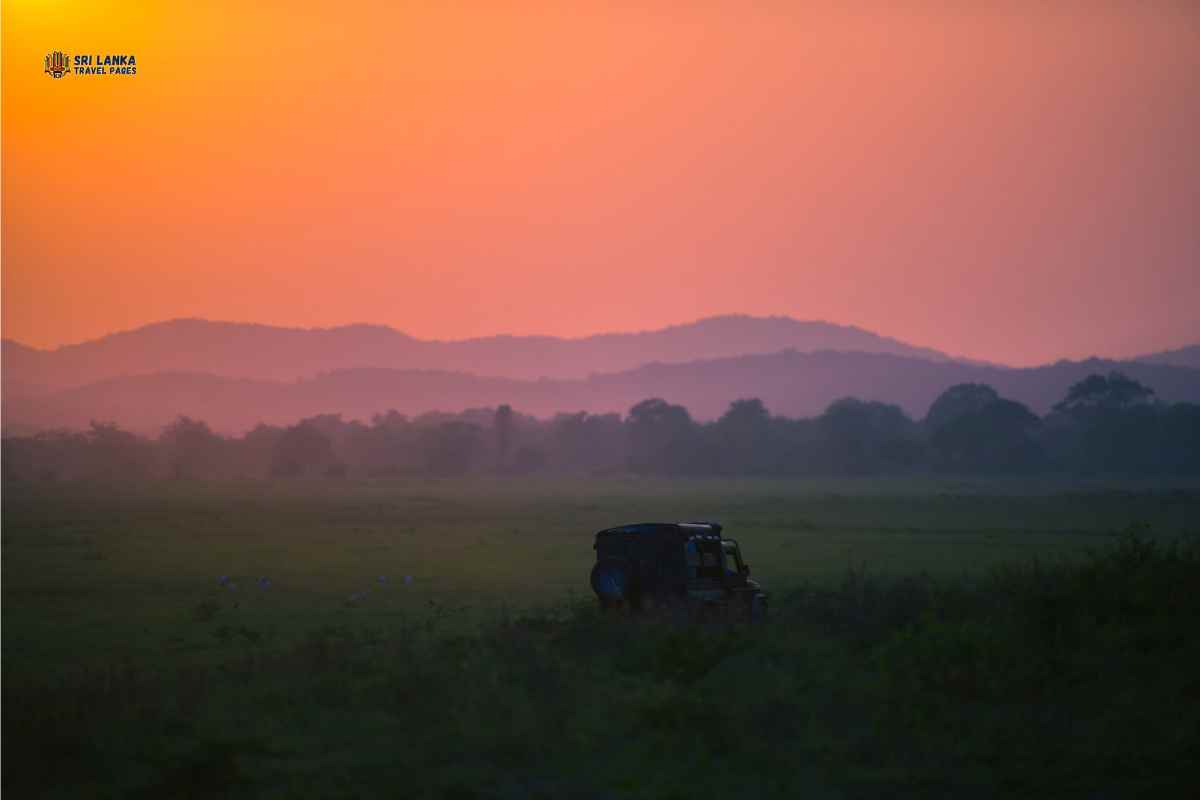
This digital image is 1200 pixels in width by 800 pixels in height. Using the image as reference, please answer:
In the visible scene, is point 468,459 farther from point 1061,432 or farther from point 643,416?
point 1061,432

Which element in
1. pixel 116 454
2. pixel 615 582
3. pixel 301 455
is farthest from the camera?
pixel 301 455

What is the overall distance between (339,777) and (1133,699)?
8.61 meters

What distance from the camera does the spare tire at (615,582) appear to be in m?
18.3

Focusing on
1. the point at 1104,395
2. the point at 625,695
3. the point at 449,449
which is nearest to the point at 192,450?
the point at 449,449

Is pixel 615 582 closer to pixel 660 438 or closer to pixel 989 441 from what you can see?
pixel 989 441

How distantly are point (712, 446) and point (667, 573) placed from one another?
429 ft

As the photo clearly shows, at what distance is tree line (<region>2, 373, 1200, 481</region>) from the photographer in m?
134

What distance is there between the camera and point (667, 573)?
59.6ft

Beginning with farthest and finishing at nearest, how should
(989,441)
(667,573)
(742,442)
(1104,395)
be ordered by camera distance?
(742,442)
(1104,395)
(989,441)
(667,573)

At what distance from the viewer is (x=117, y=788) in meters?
11.2

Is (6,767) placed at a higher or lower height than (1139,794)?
higher

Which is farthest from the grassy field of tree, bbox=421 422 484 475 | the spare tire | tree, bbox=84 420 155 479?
tree, bbox=421 422 484 475

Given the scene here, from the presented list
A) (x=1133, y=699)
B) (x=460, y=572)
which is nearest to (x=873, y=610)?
(x=1133, y=699)

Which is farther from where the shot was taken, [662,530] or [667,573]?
[662,530]
